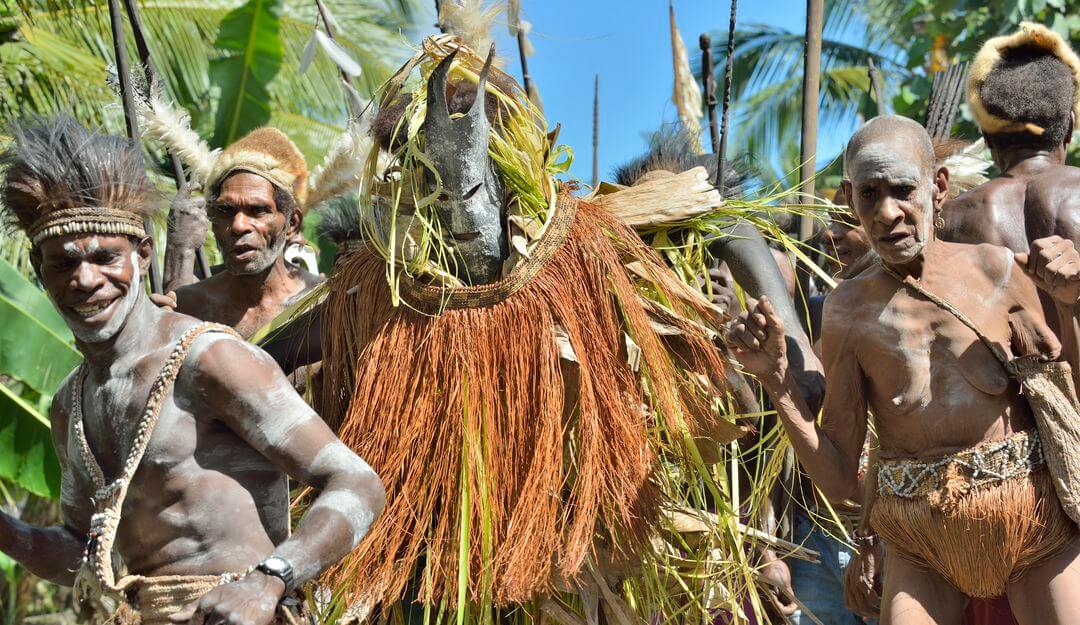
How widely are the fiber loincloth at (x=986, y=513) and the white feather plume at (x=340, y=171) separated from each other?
2016 mm

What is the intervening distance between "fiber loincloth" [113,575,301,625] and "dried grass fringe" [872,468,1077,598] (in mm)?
1649

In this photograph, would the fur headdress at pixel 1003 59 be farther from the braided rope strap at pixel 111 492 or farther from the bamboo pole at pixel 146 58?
the bamboo pole at pixel 146 58

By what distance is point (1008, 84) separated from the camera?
3951mm

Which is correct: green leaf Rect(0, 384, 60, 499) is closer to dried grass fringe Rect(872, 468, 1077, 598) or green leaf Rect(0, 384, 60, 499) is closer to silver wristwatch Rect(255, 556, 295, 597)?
silver wristwatch Rect(255, 556, 295, 597)

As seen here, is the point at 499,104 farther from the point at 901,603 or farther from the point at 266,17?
the point at 266,17

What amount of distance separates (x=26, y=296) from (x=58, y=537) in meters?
3.57

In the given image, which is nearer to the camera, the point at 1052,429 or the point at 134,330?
the point at 134,330

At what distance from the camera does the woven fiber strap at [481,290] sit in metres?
3.69

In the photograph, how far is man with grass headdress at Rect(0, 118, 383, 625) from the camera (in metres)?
2.70

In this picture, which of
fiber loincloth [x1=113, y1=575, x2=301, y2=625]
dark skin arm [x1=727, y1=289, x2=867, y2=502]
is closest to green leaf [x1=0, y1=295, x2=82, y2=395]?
fiber loincloth [x1=113, y1=575, x2=301, y2=625]

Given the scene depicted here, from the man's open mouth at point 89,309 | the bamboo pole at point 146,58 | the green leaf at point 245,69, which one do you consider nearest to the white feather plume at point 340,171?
the bamboo pole at point 146,58

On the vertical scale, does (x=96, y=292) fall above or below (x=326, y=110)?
above

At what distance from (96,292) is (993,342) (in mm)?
2001

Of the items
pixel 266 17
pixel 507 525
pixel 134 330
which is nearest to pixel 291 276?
pixel 507 525
